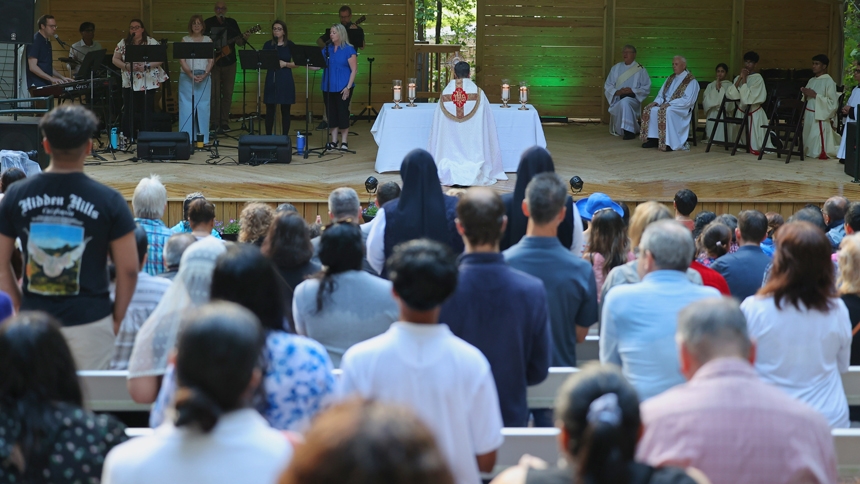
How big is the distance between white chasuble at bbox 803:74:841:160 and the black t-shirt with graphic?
9.45 meters

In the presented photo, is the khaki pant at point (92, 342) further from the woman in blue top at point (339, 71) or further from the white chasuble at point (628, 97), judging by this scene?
the white chasuble at point (628, 97)

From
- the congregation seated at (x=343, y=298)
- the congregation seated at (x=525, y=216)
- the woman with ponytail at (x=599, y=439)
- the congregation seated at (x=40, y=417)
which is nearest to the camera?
the woman with ponytail at (x=599, y=439)

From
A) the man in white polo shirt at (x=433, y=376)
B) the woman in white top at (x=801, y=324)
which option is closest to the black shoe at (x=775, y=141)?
the woman in white top at (x=801, y=324)

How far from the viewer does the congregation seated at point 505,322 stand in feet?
8.79

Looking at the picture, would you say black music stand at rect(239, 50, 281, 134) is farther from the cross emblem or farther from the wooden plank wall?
the wooden plank wall

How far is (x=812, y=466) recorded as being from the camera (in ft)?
6.24

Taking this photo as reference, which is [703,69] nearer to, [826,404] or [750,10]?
[750,10]

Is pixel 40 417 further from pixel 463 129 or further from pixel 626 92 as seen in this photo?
pixel 626 92

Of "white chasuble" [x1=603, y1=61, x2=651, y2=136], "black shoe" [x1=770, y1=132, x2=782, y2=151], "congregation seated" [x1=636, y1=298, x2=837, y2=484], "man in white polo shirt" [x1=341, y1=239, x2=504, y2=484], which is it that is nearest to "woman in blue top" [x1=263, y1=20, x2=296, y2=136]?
"white chasuble" [x1=603, y1=61, x2=651, y2=136]

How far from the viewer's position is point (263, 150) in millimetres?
9789

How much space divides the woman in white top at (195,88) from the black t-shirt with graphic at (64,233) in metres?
7.49

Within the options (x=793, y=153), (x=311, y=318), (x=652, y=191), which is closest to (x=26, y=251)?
(x=311, y=318)

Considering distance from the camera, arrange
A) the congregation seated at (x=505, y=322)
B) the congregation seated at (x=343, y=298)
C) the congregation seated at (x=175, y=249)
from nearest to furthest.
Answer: the congregation seated at (x=505, y=322)
the congregation seated at (x=343, y=298)
the congregation seated at (x=175, y=249)

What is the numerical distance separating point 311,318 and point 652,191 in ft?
19.4
